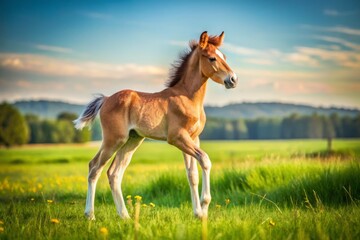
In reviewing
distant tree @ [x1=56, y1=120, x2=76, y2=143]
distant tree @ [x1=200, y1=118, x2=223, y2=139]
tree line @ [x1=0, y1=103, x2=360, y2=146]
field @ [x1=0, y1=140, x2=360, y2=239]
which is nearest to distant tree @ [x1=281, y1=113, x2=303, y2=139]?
tree line @ [x1=0, y1=103, x2=360, y2=146]

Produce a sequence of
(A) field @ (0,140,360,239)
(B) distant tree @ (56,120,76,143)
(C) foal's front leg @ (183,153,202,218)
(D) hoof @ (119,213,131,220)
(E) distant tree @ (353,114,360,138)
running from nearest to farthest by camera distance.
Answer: (A) field @ (0,140,360,239)
(C) foal's front leg @ (183,153,202,218)
(D) hoof @ (119,213,131,220)
(E) distant tree @ (353,114,360,138)
(B) distant tree @ (56,120,76,143)

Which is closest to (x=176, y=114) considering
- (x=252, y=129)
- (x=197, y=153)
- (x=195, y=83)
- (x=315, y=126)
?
(x=195, y=83)

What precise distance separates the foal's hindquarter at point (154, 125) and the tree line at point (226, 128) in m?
34.2

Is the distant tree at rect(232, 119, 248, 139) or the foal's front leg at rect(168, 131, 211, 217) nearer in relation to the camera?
the foal's front leg at rect(168, 131, 211, 217)

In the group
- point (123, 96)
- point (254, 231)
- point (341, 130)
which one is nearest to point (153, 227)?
point (254, 231)

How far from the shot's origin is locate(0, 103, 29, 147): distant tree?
63.1 metres

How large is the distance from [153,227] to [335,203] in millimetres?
4578

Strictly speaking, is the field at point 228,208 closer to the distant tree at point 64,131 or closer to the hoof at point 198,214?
the hoof at point 198,214

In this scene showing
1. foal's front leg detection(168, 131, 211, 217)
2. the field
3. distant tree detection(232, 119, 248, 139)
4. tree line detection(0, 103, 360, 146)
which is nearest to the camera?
the field

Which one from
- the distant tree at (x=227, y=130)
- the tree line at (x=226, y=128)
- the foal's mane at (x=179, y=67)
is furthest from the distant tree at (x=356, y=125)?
the foal's mane at (x=179, y=67)

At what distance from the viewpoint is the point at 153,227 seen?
19.5 feet

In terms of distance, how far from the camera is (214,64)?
285 inches

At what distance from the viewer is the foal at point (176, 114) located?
23.4ft

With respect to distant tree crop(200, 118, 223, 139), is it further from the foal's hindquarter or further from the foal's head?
the foal's head
